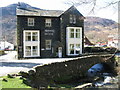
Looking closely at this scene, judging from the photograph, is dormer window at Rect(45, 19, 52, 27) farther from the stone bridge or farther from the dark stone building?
the stone bridge

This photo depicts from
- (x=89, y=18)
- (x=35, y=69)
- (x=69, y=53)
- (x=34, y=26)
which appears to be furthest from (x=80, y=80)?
(x=34, y=26)

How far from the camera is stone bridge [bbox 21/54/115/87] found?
1235 centimetres

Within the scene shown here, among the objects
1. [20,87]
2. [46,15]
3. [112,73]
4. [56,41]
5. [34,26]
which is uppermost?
[46,15]

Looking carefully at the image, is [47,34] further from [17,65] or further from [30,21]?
[17,65]

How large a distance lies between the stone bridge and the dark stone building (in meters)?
9.76

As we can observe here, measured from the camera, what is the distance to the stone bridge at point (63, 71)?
40.5 ft

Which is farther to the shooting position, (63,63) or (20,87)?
(63,63)

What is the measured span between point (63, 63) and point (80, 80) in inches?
131

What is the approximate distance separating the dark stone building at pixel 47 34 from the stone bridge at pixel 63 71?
384 inches

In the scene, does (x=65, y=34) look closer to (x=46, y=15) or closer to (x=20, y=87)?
(x=46, y=15)

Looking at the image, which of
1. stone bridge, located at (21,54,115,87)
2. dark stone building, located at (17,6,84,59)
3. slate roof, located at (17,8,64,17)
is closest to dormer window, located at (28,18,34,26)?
dark stone building, located at (17,6,84,59)

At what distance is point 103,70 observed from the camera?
75.8 feet

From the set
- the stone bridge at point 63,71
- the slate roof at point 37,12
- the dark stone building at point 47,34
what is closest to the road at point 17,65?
the stone bridge at point 63,71

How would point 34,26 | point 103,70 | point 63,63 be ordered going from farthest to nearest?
point 34,26, point 103,70, point 63,63
